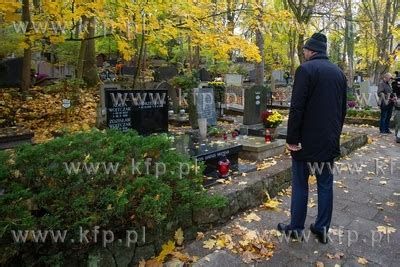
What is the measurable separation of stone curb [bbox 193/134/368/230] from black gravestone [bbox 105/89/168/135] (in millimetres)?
2215

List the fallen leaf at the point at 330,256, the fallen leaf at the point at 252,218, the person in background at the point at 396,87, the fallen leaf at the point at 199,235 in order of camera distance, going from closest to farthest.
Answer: the fallen leaf at the point at 330,256, the fallen leaf at the point at 199,235, the fallen leaf at the point at 252,218, the person in background at the point at 396,87

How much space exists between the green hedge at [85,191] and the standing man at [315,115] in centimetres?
109

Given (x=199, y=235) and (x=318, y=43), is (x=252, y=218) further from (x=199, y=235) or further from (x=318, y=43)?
(x=318, y=43)

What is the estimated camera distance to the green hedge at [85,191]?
2557 mm

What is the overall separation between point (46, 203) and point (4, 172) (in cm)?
54

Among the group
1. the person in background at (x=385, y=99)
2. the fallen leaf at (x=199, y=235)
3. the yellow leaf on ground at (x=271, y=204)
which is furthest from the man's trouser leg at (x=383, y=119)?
the fallen leaf at (x=199, y=235)

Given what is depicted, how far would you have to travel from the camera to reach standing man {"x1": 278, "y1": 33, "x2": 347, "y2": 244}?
328cm

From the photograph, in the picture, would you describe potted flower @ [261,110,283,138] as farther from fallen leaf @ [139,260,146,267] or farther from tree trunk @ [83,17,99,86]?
tree trunk @ [83,17,99,86]

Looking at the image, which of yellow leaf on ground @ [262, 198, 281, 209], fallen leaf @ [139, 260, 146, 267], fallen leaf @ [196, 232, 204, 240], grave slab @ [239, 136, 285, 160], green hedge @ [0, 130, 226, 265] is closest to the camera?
green hedge @ [0, 130, 226, 265]

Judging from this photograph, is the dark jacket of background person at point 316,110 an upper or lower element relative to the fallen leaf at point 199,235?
upper

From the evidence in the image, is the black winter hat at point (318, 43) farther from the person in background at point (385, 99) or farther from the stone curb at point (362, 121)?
the stone curb at point (362, 121)

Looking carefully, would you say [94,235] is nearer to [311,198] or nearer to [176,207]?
[176,207]

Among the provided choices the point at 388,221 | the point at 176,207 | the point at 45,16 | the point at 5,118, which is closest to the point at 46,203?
the point at 176,207

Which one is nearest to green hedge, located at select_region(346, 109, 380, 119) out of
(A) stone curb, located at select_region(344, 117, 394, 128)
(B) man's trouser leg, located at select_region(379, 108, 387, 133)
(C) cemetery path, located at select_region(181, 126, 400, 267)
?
(A) stone curb, located at select_region(344, 117, 394, 128)
